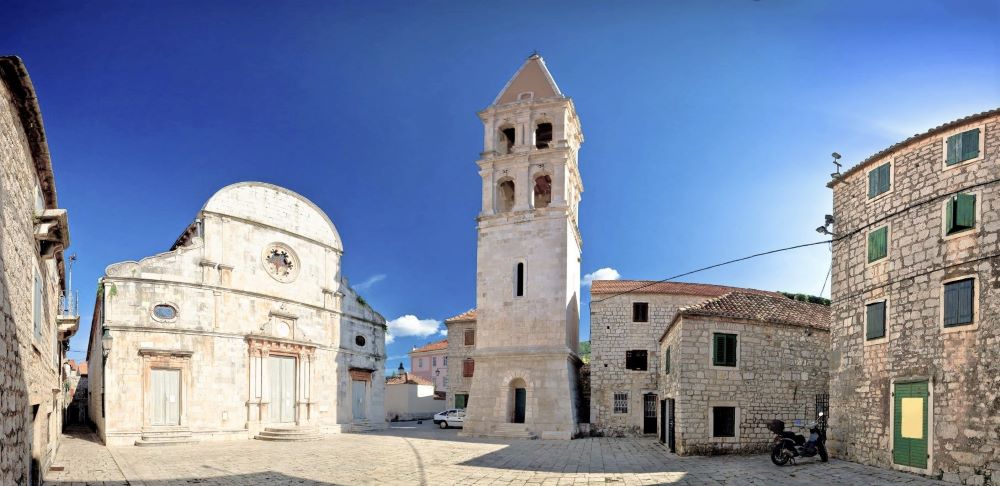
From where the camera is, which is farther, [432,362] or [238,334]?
[432,362]

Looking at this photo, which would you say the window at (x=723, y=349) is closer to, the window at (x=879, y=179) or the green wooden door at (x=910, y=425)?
the green wooden door at (x=910, y=425)

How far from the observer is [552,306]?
26562 millimetres

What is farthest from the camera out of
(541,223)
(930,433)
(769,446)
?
(541,223)

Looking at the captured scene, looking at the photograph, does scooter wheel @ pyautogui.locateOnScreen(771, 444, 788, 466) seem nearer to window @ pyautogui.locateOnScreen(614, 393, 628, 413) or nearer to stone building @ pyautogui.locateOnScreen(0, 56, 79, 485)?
window @ pyautogui.locateOnScreen(614, 393, 628, 413)

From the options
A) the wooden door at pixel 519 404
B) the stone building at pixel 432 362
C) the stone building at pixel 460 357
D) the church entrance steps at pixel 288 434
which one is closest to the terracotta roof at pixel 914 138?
the wooden door at pixel 519 404

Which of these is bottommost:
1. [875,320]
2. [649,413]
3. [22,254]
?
[649,413]

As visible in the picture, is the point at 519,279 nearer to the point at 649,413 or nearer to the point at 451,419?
the point at 649,413

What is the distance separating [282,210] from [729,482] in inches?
811

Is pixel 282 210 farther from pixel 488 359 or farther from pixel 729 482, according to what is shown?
pixel 729 482

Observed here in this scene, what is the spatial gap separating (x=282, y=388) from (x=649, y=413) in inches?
640

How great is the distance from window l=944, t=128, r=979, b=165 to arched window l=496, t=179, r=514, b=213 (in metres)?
19.0

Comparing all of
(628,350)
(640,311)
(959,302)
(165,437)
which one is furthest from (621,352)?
(165,437)

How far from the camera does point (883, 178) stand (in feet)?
45.2

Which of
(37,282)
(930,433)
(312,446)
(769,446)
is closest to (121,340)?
(312,446)
